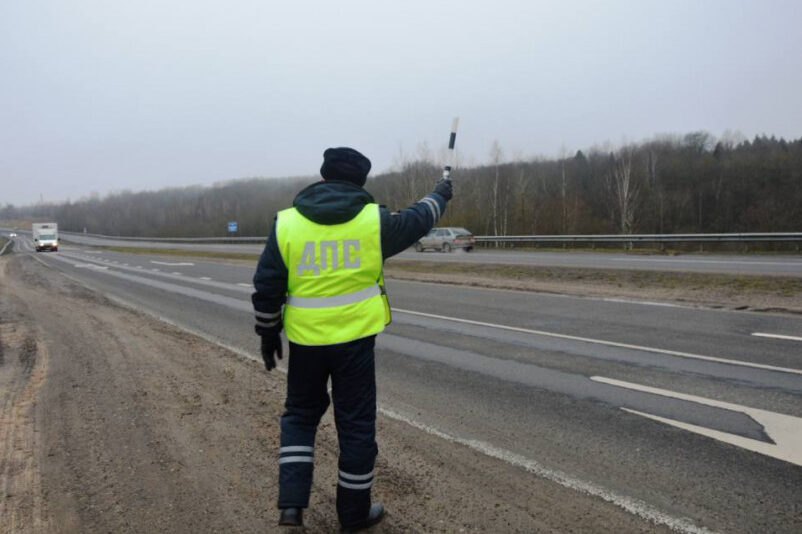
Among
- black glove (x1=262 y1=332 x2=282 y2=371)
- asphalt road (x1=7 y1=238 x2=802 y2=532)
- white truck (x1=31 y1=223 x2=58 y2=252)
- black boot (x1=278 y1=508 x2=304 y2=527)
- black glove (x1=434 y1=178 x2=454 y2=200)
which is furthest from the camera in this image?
white truck (x1=31 y1=223 x2=58 y2=252)

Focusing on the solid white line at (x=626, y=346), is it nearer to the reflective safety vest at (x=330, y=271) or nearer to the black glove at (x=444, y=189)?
the black glove at (x=444, y=189)

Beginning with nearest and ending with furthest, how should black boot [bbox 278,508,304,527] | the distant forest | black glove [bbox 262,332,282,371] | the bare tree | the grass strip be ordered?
1. black boot [bbox 278,508,304,527]
2. black glove [bbox 262,332,282,371]
3. the grass strip
4. the bare tree
5. the distant forest

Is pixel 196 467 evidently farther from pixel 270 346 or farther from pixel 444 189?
pixel 444 189

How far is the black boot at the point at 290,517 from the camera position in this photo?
9.94ft

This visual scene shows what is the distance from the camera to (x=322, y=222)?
3105 millimetres

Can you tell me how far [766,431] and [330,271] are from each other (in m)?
3.84

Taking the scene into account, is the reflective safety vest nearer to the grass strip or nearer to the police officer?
the police officer

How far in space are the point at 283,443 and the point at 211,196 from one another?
132123 mm

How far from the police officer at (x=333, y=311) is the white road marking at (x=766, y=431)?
113 inches

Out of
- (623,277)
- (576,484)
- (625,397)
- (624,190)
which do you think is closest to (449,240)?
(624,190)

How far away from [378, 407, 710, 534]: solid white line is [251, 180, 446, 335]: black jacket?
1856 mm

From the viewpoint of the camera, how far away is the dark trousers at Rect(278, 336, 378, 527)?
313 centimetres

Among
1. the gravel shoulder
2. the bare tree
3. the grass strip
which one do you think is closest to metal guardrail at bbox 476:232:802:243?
the grass strip

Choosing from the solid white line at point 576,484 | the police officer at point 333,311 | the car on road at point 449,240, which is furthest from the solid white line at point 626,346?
the car on road at point 449,240
